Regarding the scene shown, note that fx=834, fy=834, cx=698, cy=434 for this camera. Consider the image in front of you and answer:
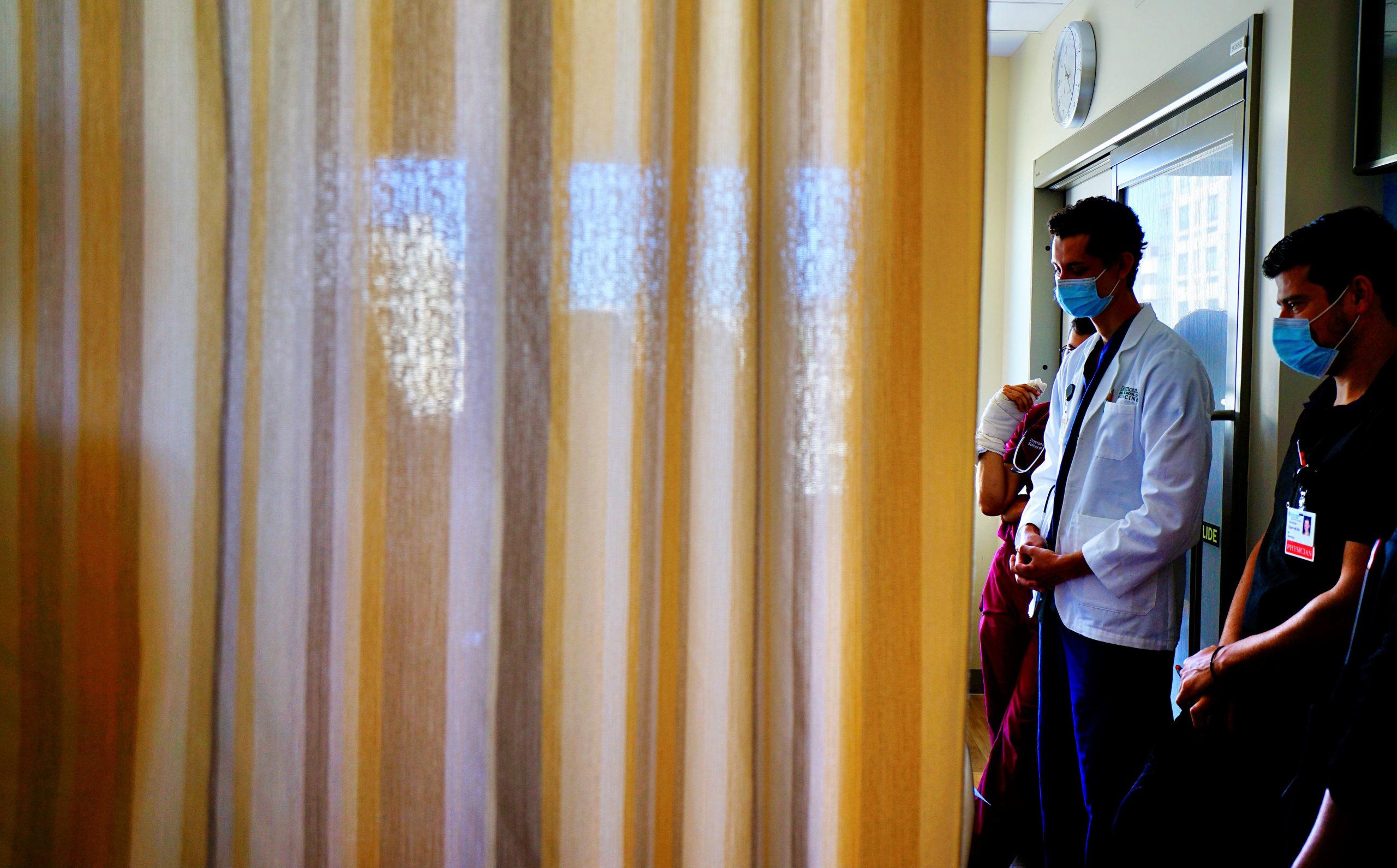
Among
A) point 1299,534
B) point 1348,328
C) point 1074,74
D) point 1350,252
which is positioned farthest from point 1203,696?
point 1074,74

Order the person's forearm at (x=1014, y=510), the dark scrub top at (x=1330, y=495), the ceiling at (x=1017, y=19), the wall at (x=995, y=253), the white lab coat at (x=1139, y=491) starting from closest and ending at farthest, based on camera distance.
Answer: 1. the dark scrub top at (x=1330, y=495)
2. the white lab coat at (x=1139, y=491)
3. the person's forearm at (x=1014, y=510)
4. the ceiling at (x=1017, y=19)
5. the wall at (x=995, y=253)

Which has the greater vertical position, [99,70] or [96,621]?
[99,70]

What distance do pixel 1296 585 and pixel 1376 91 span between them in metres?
0.91

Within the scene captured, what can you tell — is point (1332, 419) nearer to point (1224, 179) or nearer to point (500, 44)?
point (1224, 179)

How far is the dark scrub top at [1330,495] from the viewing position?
3.96ft

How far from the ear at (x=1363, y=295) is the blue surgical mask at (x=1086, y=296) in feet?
1.65

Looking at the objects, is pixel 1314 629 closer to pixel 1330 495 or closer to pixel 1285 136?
pixel 1330 495

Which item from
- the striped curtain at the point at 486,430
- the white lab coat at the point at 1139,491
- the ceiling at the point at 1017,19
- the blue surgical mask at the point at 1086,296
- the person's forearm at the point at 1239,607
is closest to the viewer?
the striped curtain at the point at 486,430

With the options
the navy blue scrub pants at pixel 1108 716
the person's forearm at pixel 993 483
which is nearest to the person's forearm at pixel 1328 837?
the navy blue scrub pants at pixel 1108 716

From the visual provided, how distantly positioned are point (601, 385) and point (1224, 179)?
181cm

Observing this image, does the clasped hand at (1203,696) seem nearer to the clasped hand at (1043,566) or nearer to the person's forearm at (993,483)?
the clasped hand at (1043,566)

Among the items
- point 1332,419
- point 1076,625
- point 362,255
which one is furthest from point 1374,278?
point 362,255

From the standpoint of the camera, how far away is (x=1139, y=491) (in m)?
1.68

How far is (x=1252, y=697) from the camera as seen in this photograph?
1354 millimetres
